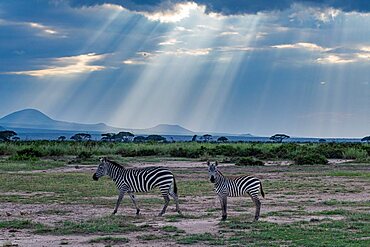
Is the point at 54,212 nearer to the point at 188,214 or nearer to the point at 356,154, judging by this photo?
the point at 188,214

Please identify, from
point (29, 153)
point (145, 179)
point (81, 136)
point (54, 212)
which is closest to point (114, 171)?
point (145, 179)

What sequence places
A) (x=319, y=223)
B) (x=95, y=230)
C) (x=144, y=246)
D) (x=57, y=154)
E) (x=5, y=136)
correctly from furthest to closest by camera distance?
(x=5, y=136) < (x=57, y=154) < (x=319, y=223) < (x=95, y=230) < (x=144, y=246)

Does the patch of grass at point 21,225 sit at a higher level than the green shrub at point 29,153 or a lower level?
lower

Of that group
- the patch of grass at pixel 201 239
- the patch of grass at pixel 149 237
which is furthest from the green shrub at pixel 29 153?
the patch of grass at pixel 201 239

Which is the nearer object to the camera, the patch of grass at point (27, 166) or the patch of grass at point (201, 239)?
the patch of grass at point (201, 239)

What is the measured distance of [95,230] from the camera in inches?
574

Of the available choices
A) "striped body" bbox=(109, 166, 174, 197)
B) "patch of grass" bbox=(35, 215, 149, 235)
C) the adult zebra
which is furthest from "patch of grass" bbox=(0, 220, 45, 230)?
"striped body" bbox=(109, 166, 174, 197)

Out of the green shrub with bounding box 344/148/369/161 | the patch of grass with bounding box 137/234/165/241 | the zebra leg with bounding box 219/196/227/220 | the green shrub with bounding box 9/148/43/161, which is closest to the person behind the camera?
the patch of grass with bounding box 137/234/165/241

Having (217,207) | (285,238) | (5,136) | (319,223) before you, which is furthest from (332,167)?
(5,136)

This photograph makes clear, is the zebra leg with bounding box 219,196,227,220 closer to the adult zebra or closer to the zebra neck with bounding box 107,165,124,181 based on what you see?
the adult zebra

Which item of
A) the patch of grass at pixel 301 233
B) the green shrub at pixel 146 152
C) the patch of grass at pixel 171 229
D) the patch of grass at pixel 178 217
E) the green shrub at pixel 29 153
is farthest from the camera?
the green shrub at pixel 146 152

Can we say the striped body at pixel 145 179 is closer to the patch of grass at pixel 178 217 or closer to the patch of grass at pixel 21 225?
the patch of grass at pixel 178 217

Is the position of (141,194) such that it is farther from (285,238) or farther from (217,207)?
(285,238)

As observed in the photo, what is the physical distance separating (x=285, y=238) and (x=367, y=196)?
391 inches
